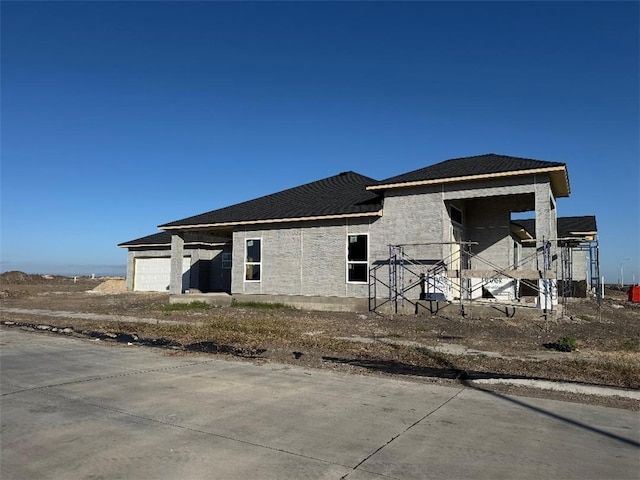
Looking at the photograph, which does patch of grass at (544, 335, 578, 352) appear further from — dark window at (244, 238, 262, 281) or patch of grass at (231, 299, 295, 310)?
dark window at (244, 238, 262, 281)

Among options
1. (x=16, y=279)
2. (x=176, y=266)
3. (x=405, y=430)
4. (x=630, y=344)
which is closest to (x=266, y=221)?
(x=176, y=266)

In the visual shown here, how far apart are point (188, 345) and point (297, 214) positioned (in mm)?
9457

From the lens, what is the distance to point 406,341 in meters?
11.6

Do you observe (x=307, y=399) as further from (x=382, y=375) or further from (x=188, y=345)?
(x=188, y=345)

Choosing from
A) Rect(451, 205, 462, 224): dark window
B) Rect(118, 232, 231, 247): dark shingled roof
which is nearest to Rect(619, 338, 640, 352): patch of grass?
Rect(451, 205, 462, 224): dark window

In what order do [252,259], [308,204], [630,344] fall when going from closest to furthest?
[630,344], [308,204], [252,259]

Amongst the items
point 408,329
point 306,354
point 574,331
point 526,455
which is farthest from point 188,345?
point 574,331

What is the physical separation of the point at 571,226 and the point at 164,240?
26.3 m

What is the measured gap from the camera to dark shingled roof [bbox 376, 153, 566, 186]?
15.8m

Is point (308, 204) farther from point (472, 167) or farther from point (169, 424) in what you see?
point (169, 424)

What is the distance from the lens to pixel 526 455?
4543 millimetres

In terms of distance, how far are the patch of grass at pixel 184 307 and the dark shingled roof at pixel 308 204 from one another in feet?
12.3

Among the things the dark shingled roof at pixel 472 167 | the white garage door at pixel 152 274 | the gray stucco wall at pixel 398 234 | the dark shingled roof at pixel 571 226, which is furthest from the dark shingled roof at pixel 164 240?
the dark shingled roof at pixel 571 226

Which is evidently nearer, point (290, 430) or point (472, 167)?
point (290, 430)
